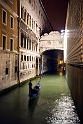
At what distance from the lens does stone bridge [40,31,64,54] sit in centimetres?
2603

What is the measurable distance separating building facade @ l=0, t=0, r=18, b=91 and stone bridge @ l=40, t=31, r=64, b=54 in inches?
427

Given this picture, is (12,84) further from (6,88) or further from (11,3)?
(11,3)

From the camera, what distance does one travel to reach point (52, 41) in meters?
26.2

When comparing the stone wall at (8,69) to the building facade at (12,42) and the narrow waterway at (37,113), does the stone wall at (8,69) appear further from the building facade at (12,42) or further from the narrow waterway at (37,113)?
the narrow waterway at (37,113)

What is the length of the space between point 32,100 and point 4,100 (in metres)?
1.74

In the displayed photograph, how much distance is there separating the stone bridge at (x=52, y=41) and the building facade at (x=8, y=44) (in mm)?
10852

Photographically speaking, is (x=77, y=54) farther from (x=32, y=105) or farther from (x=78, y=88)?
A: (x=32, y=105)

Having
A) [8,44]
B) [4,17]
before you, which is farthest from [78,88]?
[4,17]

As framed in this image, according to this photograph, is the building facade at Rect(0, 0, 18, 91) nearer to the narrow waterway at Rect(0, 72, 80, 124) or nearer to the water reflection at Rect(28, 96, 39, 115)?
the water reflection at Rect(28, 96, 39, 115)

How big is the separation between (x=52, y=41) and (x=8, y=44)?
1320 centimetres

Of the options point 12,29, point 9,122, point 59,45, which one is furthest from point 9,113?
point 59,45

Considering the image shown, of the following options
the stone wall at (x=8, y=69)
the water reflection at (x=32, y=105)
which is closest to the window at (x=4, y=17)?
the stone wall at (x=8, y=69)

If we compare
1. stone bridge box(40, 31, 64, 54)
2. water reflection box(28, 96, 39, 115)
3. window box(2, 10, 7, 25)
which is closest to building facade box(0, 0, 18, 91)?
window box(2, 10, 7, 25)

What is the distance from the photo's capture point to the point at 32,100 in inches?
414
